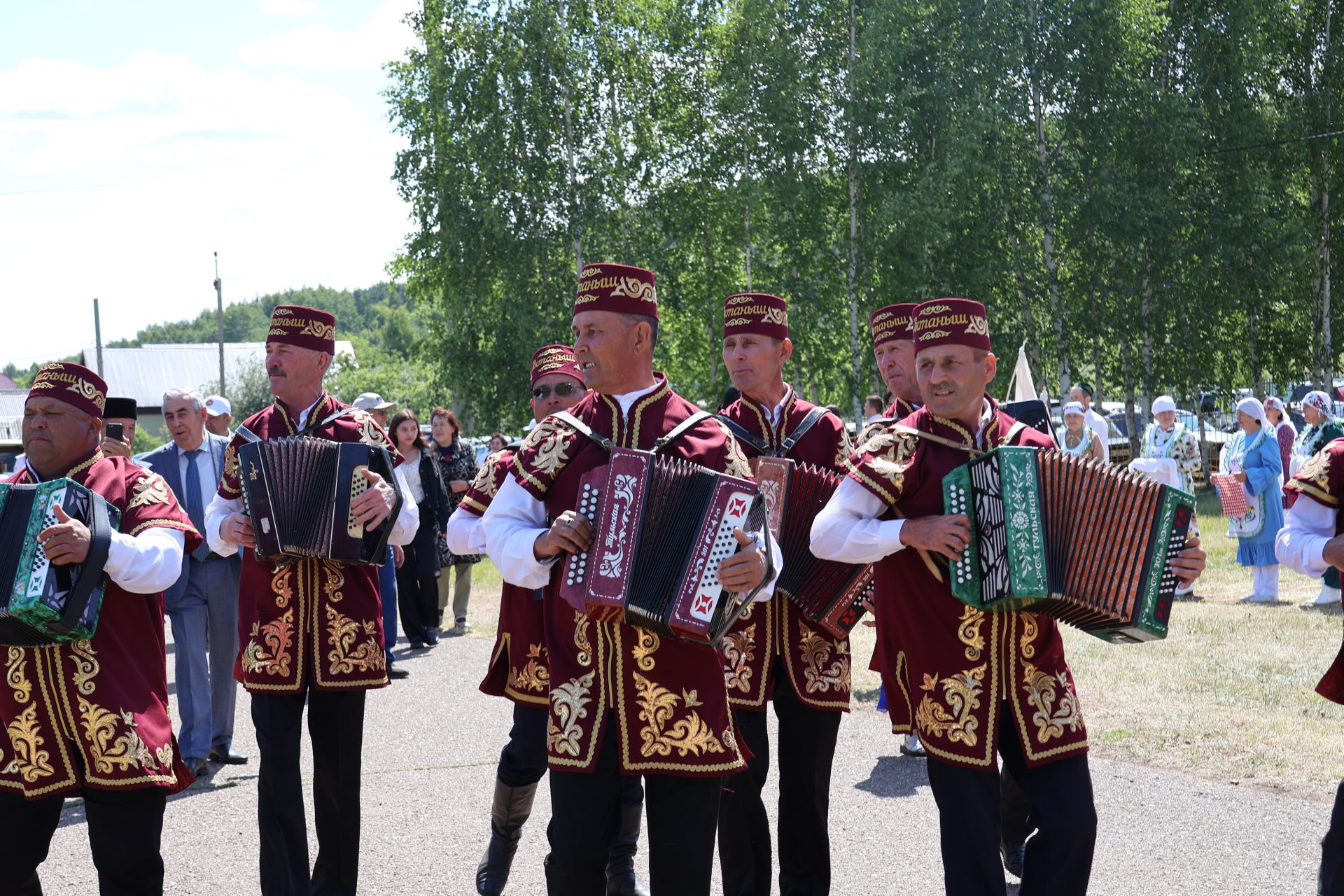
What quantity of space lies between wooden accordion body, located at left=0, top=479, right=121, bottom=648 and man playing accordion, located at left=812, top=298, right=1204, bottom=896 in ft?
7.95

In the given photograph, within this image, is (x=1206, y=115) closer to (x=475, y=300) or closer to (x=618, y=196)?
(x=618, y=196)

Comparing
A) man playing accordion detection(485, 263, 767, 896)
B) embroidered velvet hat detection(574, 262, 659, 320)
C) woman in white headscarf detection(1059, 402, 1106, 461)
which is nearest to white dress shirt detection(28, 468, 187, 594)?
man playing accordion detection(485, 263, 767, 896)

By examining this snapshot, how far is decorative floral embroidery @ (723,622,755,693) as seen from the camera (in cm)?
529

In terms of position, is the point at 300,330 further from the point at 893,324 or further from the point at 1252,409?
the point at 1252,409

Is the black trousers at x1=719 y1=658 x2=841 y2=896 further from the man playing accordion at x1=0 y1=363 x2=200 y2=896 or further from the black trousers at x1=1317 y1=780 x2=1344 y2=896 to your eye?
the man playing accordion at x1=0 y1=363 x2=200 y2=896

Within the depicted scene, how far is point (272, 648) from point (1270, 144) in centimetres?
2725

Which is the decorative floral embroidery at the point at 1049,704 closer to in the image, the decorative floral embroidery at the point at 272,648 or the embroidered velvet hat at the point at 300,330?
the decorative floral embroidery at the point at 272,648

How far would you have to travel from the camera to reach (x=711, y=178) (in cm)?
2909

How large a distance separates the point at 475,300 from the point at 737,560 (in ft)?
85.9

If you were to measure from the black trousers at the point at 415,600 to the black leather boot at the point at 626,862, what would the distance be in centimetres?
753

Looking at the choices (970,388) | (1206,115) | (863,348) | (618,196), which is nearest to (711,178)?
(618,196)

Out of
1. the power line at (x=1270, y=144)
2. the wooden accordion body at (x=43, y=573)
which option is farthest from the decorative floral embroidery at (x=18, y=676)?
the power line at (x=1270, y=144)

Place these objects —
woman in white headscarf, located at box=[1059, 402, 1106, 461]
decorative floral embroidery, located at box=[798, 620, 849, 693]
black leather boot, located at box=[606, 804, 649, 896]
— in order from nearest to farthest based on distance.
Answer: decorative floral embroidery, located at box=[798, 620, 849, 693] → black leather boot, located at box=[606, 804, 649, 896] → woman in white headscarf, located at box=[1059, 402, 1106, 461]

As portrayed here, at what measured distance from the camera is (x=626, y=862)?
5.87m
